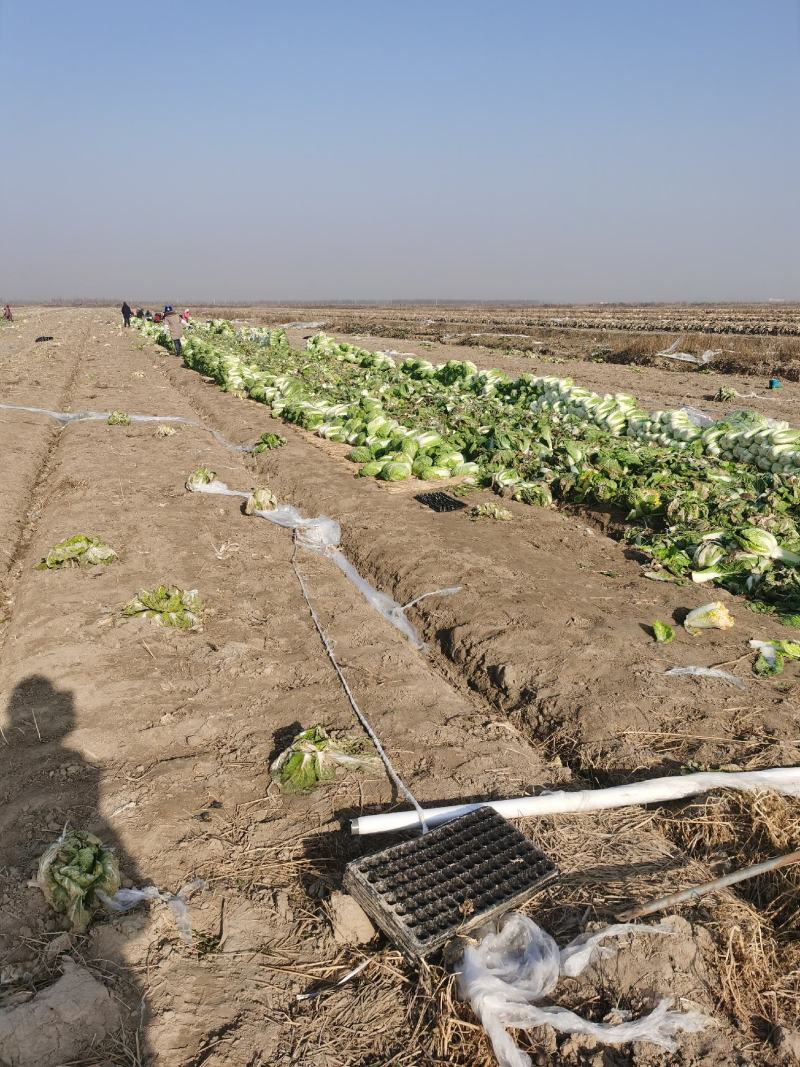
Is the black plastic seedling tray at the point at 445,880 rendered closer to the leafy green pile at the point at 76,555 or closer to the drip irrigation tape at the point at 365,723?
the drip irrigation tape at the point at 365,723

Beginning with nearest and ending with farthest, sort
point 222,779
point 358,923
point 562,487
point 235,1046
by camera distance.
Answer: point 235,1046
point 358,923
point 222,779
point 562,487

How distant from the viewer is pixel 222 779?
431 centimetres

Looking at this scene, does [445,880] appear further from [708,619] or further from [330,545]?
[330,545]

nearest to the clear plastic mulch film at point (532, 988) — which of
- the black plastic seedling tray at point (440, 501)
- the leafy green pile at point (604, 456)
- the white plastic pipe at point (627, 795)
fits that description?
the white plastic pipe at point (627, 795)

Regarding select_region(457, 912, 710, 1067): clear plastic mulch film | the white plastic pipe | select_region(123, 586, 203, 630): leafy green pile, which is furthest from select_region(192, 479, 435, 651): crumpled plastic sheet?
select_region(457, 912, 710, 1067): clear plastic mulch film

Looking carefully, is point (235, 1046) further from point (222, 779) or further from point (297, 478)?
point (297, 478)

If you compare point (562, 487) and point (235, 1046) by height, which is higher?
point (562, 487)

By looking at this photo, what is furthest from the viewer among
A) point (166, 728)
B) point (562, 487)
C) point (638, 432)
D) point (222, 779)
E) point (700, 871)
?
point (638, 432)

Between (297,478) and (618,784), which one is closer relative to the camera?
(618,784)

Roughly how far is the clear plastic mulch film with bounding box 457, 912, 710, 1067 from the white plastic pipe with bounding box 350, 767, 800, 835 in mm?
869

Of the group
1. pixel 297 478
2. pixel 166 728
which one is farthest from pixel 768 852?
pixel 297 478

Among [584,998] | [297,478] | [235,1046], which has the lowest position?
[235,1046]

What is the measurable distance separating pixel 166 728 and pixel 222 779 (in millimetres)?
756

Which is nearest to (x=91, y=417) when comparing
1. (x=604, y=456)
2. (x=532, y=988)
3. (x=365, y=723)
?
(x=604, y=456)
